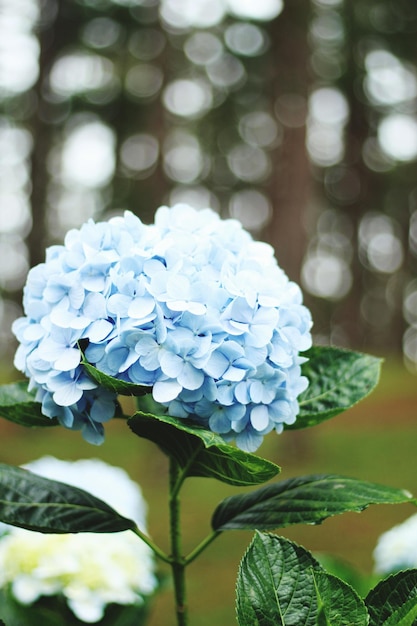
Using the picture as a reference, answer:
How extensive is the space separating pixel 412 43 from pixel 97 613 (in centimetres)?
1168

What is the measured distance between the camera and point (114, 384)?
3.21 ft

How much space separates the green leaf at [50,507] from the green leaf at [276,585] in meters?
0.33

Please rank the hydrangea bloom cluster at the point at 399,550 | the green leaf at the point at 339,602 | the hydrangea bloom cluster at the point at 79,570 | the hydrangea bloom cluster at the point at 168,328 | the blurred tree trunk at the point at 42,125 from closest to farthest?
the green leaf at the point at 339,602, the hydrangea bloom cluster at the point at 168,328, the hydrangea bloom cluster at the point at 79,570, the hydrangea bloom cluster at the point at 399,550, the blurred tree trunk at the point at 42,125

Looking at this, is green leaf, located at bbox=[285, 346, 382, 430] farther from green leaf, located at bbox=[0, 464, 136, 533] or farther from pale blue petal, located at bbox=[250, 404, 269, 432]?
green leaf, located at bbox=[0, 464, 136, 533]

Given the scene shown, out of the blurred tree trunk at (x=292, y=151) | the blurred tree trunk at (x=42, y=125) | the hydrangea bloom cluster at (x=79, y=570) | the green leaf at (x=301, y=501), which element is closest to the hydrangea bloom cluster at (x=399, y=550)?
the hydrangea bloom cluster at (x=79, y=570)

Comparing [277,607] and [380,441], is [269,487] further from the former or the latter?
[380,441]

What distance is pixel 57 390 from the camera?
3.41 feet

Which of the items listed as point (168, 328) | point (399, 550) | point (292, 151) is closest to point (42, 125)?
point (292, 151)

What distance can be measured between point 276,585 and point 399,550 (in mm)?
1101

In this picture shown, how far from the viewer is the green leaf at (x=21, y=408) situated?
1.14 m

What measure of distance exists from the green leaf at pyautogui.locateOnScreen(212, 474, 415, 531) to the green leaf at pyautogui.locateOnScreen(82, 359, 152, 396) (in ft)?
0.99

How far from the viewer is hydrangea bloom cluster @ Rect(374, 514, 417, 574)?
6.17ft

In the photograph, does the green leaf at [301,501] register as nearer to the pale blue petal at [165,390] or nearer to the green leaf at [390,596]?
the green leaf at [390,596]

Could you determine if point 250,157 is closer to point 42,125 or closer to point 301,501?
point 42,125
